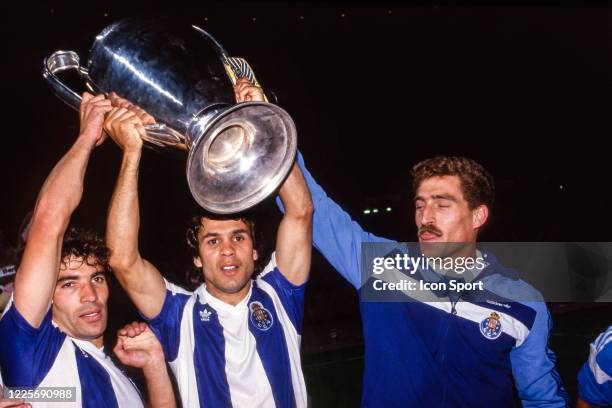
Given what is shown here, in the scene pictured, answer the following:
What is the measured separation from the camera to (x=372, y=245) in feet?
6.48

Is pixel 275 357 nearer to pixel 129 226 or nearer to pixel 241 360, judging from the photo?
pixel 241 360

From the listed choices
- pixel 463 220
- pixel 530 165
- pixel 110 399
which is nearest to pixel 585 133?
pixel 530 165

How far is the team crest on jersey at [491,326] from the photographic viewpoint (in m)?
1.81

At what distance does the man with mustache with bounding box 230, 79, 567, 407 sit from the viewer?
175cm

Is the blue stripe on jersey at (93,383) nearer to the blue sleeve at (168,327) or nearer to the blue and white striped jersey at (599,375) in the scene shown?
the blue sleeve at (168,327)

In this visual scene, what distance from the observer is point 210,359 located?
1.77 m

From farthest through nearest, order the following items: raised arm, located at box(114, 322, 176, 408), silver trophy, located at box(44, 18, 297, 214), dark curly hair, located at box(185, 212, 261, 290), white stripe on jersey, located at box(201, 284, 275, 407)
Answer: dark curly hair, located at box(185, 212, 261, 290) < white stripe on jersey, located at box(201, 284, 275, 407) < raised arm, located at box(114, 322, 176, 408) < silver trophy, located at box(44, 18, 297, 214)

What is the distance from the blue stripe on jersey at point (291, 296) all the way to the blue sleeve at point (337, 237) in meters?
0.18

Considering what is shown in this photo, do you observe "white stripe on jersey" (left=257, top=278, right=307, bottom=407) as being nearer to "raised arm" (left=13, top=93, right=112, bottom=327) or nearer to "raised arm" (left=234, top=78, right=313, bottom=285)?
"raised arm" (left=234, top=78, right=313, bottom=285)

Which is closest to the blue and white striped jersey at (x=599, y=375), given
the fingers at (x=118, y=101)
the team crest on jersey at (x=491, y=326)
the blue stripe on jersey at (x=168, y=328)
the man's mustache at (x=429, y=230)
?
the team crest on jersey at (x=491, y=326)

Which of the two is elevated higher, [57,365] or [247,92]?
[247,92]

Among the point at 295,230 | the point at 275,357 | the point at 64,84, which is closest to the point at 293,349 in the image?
the point at 275,357

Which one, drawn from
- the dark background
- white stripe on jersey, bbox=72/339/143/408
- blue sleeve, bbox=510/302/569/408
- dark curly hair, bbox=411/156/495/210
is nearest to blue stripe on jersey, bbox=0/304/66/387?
white stripe on jersey, bbox=72/339/143/408

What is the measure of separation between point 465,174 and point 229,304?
1041mm
